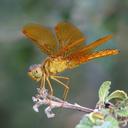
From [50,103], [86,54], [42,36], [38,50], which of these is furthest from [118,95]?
[38,50]

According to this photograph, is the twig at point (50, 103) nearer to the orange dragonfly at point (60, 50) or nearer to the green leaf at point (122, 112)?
the green leaf at point (122, 112)

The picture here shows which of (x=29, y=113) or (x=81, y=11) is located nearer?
(x=81, y=11)

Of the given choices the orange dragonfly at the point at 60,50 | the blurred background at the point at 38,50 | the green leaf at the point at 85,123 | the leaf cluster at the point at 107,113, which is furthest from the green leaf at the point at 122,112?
the blurred background at the point at 38,50

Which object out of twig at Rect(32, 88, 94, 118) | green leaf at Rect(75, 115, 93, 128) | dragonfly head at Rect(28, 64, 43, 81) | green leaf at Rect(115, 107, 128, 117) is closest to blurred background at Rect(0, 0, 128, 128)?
dragonfly head at Rect(28, 64, 43, 81)

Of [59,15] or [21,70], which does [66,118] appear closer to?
[21,70]

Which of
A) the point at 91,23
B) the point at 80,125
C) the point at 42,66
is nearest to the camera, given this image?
the point at 80,125

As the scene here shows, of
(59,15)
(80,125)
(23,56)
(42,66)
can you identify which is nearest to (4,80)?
(23,56)

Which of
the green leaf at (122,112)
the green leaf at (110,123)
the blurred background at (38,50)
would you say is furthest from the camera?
the blurred background at (38,50)
